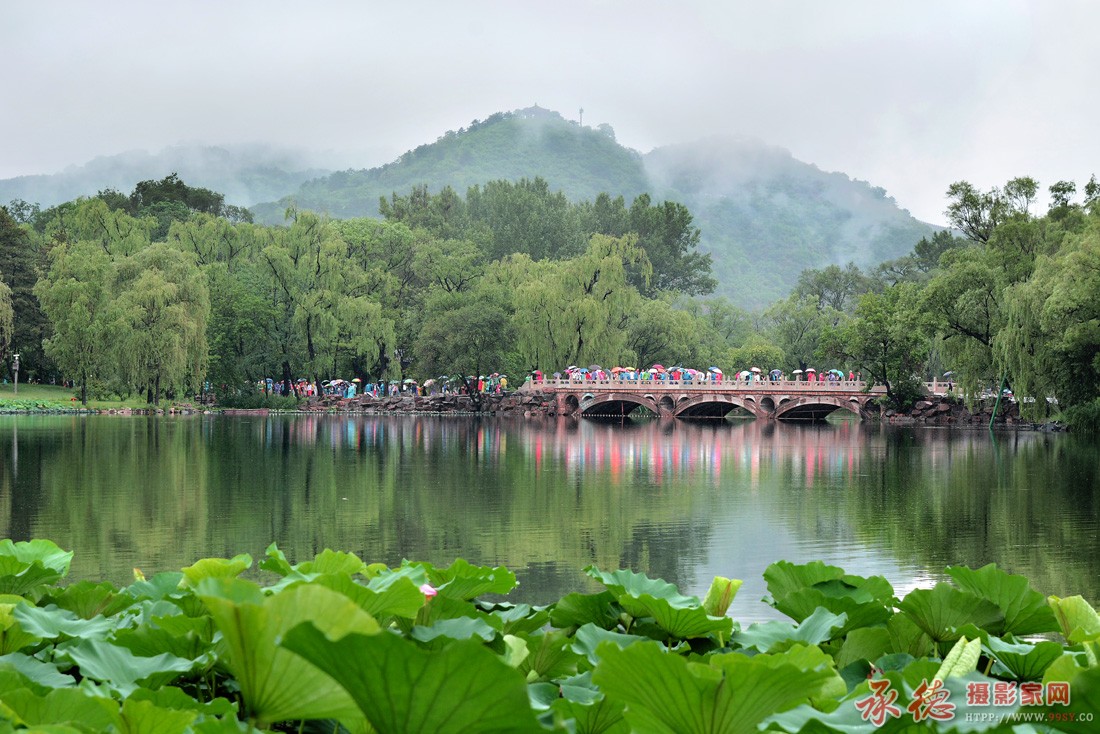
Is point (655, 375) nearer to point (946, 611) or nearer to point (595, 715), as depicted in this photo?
point (946, 611)

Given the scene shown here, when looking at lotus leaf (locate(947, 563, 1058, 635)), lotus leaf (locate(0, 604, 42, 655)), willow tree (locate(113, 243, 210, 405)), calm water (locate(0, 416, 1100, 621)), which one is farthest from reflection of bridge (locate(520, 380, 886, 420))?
lotus leaf (locate(0, 604, 42, 655))

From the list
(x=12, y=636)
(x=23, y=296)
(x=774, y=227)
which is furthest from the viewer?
(x=774, y=227)

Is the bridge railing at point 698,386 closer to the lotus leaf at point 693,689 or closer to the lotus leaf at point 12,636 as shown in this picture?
the lotus leaf at point 12,636

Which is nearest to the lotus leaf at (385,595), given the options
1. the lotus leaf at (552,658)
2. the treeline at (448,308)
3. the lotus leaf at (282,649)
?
the lotus leaf at (552,658)

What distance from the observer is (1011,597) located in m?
3.34

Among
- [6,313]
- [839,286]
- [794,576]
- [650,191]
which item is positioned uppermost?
[650,191]

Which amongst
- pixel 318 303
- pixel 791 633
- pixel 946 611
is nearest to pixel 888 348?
pixel 318 303

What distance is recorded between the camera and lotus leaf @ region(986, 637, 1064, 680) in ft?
9.35

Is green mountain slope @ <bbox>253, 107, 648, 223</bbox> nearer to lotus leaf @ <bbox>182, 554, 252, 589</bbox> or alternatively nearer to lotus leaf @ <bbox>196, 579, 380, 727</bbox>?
lotus leaf @ <bbox>182, 554, 252, 589</bbox>

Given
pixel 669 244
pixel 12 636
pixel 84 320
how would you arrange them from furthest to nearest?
1. pixel 669 244
2. pixel 84 320
3. pixel 12 636

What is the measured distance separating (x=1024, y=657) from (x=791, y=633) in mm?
625

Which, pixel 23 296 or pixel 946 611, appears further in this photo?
pixel 23 296

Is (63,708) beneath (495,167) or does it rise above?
beneath

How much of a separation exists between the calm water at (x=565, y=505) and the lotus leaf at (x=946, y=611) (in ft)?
19.8
